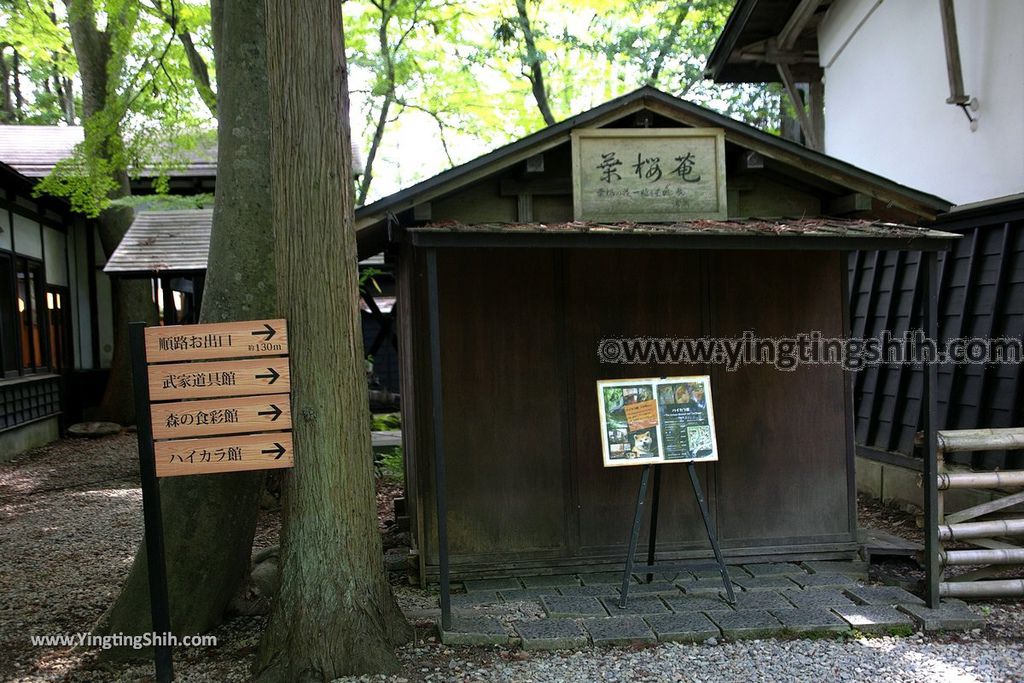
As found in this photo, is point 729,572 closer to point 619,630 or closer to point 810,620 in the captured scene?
point 810,620

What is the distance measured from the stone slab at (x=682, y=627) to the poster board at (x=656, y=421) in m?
1.09

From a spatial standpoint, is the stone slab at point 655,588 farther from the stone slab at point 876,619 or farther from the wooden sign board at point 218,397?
the wooden sign board at point 218,397

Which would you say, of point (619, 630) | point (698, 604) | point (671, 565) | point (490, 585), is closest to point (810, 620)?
point (698, 604)

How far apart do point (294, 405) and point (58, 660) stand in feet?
8.08

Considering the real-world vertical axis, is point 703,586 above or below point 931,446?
below

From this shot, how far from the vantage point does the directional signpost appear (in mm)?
4820

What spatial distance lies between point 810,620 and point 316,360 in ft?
12.4

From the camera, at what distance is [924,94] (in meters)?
9.82

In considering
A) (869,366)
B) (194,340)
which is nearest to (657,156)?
(194,340)

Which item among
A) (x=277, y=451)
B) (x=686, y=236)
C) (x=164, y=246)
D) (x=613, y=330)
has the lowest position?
(x=277, y=451)

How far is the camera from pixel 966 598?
6188 mm

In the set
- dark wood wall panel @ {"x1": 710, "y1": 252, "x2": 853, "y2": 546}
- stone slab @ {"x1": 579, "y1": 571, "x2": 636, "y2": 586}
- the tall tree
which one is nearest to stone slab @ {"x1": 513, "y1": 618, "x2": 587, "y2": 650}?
stone slab @ {"x1": 579, "y1": 571, "x2": 636, "y2": 586}

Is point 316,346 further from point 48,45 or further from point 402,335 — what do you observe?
point 48,45

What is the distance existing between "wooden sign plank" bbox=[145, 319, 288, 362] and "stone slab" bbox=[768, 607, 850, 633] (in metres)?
3.81
